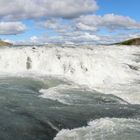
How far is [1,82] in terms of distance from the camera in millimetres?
28719

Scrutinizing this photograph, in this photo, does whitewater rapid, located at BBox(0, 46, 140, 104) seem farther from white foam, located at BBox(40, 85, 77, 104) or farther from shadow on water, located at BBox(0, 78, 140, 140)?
shadow on water, located at BBox(0, 78, 140, 140)

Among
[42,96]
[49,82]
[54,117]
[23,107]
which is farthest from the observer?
[49,82]

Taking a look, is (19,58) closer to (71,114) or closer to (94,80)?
(94,80)

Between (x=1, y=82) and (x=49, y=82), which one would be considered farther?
(x=49, y=82)

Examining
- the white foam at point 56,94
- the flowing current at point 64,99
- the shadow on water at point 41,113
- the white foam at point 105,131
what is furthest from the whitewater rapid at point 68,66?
the white foam at point 105,131

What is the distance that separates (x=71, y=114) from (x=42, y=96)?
5.16 metres

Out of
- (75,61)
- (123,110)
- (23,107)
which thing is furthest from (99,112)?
(75,61)

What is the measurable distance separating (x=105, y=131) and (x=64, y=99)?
7104 millimetres

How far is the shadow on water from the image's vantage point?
16.0 m

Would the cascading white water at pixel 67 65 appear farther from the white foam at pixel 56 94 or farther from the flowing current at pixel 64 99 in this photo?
the white foam at pixel 56 94

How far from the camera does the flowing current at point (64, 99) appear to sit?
16328 mm

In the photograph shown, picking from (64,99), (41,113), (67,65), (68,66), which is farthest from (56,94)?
(67,65)

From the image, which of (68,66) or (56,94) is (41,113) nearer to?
(56,94)

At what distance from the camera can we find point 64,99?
2325 cm
